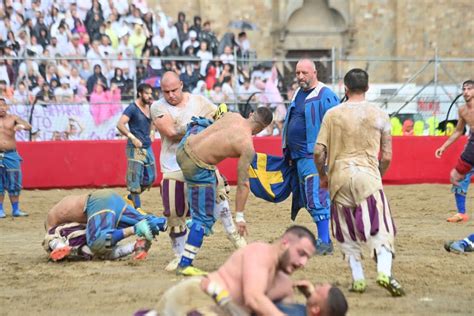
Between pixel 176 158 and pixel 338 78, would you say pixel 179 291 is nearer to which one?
pixel 176 158

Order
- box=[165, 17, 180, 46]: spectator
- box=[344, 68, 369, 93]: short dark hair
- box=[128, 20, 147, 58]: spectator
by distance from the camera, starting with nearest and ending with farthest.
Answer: box=[344, 68, 369, 93]: short dark hair < box=[128, 20, 147, 58]: spectator < box=[165, 17, 180, 46]: spectator

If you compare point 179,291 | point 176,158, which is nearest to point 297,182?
point 176,158

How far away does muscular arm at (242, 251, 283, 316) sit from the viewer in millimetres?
5211

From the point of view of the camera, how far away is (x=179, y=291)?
559 cm

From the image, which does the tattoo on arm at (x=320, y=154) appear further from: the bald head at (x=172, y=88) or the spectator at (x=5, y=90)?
the spectator at (x=5, y=90)

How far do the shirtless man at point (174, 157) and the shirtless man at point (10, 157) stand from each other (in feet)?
16.4

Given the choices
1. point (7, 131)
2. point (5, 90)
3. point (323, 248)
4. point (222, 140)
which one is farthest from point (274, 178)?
point (5, 90)

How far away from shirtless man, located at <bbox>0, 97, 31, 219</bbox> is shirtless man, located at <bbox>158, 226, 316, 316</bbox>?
826 centimetres

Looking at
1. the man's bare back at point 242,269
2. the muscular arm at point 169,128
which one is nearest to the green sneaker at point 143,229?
the muscular arm at point 169,128

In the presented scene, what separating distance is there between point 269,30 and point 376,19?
3.04 metres

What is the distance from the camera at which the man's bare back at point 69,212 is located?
9.09 meters

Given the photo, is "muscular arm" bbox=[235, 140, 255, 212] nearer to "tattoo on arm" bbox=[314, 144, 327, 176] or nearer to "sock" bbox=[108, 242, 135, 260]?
"tattoo on arm" bbox=[314, 144, 327, 176]

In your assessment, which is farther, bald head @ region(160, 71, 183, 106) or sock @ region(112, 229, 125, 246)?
sock @ region(112, 229, 125, 246)

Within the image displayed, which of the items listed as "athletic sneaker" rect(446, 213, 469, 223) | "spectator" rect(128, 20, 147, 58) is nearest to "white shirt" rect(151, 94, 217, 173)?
"athletic sneaker" rect(446, 213, 469, 223)
